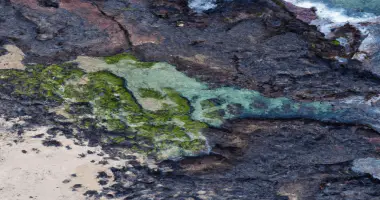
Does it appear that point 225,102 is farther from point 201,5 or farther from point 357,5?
point 357,5

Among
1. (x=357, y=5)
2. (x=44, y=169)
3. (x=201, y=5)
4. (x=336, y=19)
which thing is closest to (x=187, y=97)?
(x=201, y=5)

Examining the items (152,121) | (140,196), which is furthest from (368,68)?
(140,196)

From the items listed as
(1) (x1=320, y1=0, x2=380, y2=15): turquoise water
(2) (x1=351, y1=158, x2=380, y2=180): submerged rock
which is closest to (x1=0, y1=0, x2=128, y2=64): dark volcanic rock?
(1) (x1=320, y1=0, x2=380, y2=15): turquoise water

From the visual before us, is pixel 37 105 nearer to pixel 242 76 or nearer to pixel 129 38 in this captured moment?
pixel 129 38

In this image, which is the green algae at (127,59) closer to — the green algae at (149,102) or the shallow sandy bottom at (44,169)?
the green algae at (149,102)

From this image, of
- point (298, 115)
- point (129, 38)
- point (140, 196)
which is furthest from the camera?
point (129, 38)

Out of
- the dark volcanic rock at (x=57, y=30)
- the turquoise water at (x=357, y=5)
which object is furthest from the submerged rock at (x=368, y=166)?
the dark volcanic rock at (x=57, y=30)
